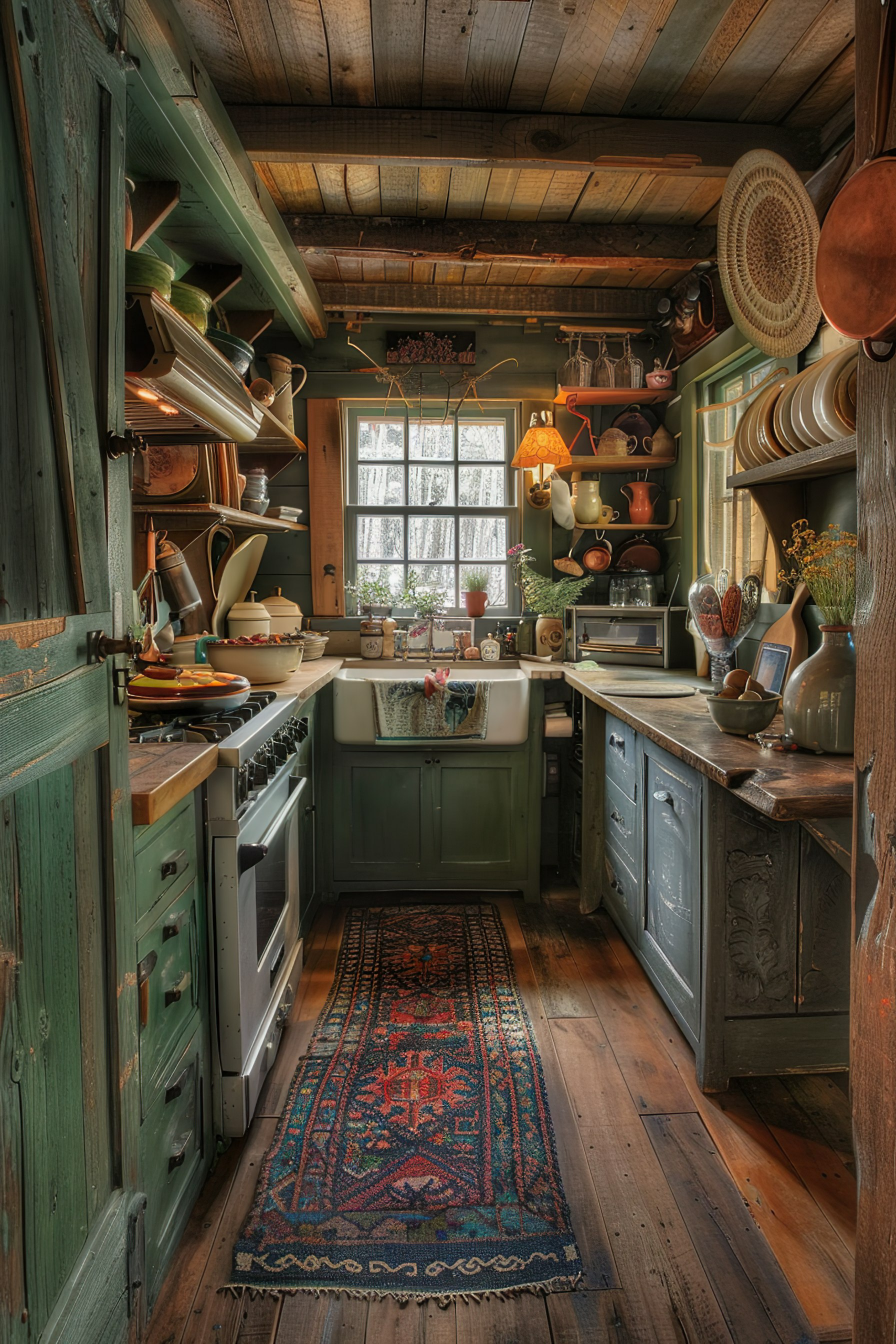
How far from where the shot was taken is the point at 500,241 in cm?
332

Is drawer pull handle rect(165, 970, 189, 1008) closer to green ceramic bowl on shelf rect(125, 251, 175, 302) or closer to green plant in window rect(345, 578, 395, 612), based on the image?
green ceramic bowl on shelf rect(125, 251, 175, 302)

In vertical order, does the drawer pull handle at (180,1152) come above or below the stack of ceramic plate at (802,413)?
below

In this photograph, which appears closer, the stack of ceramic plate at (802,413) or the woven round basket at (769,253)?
the stack of ceramic plate at (802,413)

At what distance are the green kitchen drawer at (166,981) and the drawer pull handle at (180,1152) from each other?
0.19 m

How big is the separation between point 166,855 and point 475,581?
8.89ft

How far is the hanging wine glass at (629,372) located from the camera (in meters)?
3.83

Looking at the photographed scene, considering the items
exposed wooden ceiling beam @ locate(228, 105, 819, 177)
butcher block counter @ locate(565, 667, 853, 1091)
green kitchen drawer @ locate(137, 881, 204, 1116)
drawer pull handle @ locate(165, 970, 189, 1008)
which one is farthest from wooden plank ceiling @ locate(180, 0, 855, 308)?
drawer pull handle @ locate(165, 970, 189, 1008)

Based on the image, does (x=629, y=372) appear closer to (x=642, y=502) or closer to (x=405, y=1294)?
(x=642, y=502)

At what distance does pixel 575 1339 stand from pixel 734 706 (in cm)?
141

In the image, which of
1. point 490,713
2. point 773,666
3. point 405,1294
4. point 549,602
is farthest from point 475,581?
point 405,1294

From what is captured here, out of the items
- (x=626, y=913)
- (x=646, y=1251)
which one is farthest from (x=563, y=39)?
(x=646, y=1251)

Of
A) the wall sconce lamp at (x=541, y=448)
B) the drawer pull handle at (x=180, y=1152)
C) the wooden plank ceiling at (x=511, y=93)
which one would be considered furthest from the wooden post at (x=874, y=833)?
the wall sconce lamp at (x=541, y=448)

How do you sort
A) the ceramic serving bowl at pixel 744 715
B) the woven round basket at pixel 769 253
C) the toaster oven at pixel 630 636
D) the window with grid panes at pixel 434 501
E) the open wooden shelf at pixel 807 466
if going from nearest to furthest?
the open wooden shelf at pixel 807 466
the ceramic serving bowl at pixel 744 715
the woven round basket at pixel 769 253
the toaster oven at pixel 630 636
the window with grid panes at pixel 434 501

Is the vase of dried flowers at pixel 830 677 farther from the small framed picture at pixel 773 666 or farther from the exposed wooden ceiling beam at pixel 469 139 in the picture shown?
the exposed wooden ceiling beam at pixel 469 139
